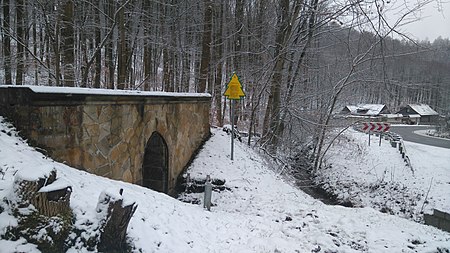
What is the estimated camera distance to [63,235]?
2518 mm

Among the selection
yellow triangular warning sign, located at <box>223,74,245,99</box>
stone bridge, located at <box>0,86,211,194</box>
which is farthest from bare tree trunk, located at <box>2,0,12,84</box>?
yellow triangular warning sign, located at <box>223,74,245,99</box>

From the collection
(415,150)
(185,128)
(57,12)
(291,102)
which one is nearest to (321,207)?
(185,128)

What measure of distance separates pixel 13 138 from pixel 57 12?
26.2ft

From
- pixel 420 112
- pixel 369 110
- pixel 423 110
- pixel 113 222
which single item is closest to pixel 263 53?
pixel 113 222

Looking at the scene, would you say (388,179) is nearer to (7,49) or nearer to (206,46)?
(206,46)

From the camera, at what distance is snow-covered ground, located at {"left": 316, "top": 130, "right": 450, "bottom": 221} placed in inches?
416

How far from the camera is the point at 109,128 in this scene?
189 inches

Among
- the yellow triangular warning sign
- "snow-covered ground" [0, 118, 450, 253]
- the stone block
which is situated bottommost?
the stone block

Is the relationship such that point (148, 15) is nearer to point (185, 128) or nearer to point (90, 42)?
point (90, 42)

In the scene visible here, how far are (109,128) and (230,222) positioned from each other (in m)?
2.30

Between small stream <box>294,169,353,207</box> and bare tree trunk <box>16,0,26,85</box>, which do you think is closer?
small stream <box>294,169,353,207</box>

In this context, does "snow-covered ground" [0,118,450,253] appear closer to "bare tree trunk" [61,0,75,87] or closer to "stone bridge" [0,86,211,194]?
"stone bridge" [0,86,211,194]

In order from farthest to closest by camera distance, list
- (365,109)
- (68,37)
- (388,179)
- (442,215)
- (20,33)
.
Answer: (365,109) < (388,179) < (20,33) < (68,37) < (442,215)

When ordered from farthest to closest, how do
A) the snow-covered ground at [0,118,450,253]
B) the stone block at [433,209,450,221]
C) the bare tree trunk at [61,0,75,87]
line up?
the bare tree trunk at [61,0,75,87], the stone block at [433,209,450,221], the snow-covered ground at [0,118,450,253]
